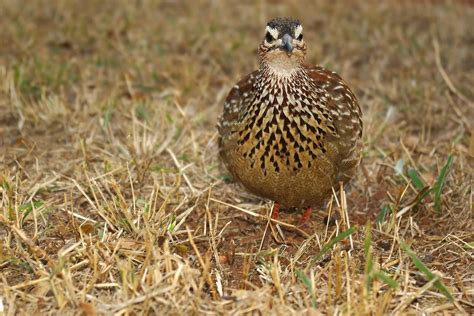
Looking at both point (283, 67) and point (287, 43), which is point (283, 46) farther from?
point (283, 67)

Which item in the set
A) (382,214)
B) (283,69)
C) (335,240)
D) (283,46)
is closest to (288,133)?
(283,69)

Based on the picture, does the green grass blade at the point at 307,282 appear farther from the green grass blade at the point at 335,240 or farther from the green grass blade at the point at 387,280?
the green grass blade at the point at 387,280

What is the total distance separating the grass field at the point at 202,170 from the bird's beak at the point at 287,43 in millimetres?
955

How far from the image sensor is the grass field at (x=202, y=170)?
3.81 m

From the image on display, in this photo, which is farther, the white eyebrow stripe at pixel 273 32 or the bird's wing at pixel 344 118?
the bird's wing at pixel 344 118

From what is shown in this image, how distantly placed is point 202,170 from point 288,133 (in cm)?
125

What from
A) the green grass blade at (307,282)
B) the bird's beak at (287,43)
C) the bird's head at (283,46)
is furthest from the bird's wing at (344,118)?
A: the green grass blade at (307,282)

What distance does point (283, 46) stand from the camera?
4250 millimetres

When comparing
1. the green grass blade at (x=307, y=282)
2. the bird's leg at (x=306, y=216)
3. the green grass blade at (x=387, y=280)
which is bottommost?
the bird's leg at (x=306, y=216)

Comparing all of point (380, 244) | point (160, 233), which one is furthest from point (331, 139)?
point (160, 233)

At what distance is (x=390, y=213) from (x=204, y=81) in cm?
247

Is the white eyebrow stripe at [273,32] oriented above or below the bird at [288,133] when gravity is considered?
above

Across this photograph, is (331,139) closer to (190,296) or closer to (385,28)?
(190,296)

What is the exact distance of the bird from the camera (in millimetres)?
4367
